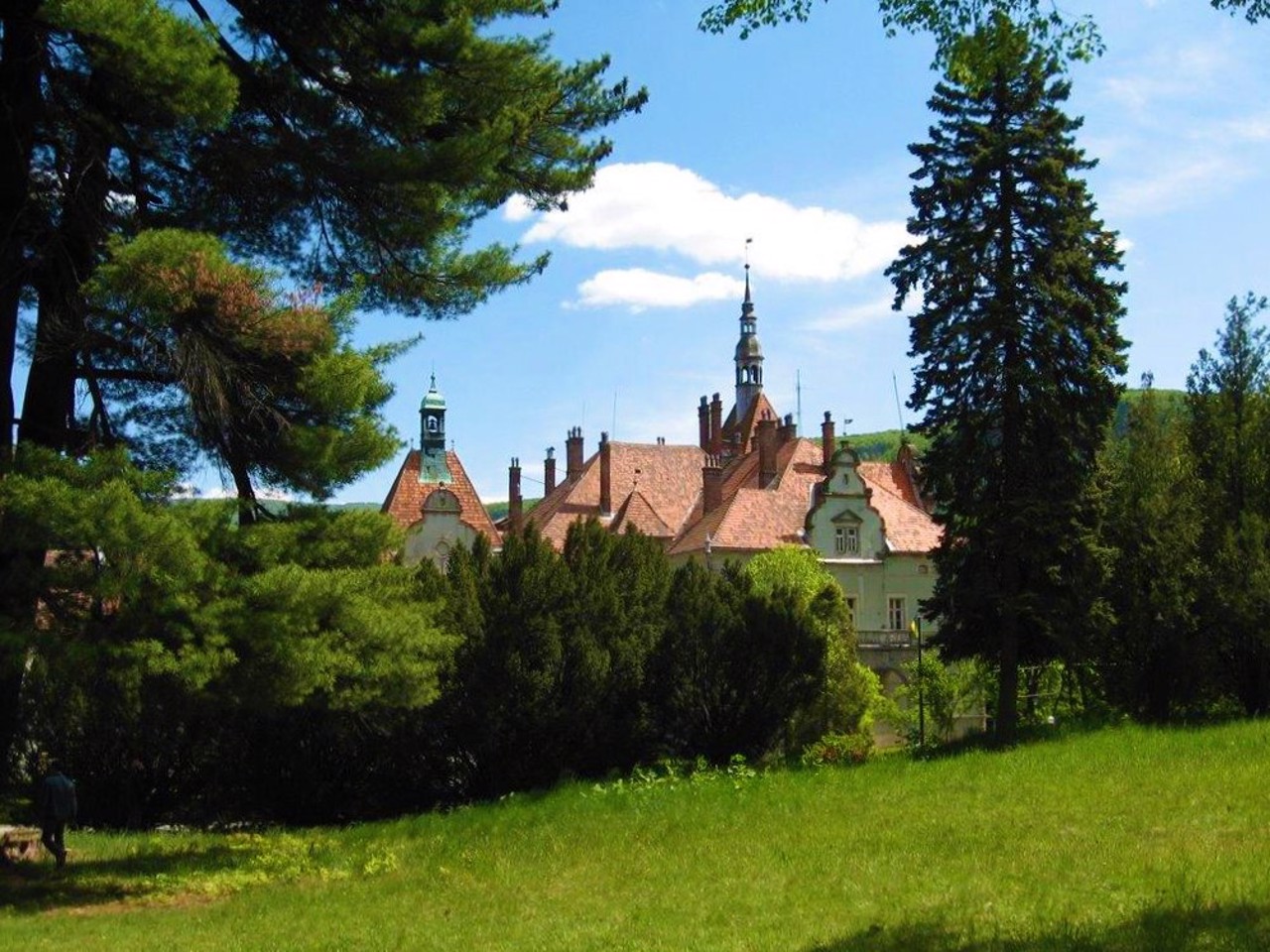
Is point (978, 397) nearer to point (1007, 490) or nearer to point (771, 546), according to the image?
point (1007, 490)

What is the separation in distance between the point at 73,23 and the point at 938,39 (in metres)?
7.16

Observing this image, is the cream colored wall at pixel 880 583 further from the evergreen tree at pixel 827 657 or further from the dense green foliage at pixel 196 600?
the dense green foliage at pixel 196 600

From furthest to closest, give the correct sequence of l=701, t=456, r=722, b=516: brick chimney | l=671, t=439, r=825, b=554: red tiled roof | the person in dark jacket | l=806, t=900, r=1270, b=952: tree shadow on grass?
1. l=701, t=456, r=722, b=516: brick chimney
2. l=671, t=439, r=825, b=554: red tiled roof
3. the person in dark jacket
4. l=806, t=900, r=1270, b=952: tree shadow on grass

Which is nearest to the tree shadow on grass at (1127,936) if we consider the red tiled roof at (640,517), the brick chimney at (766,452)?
the brick chimney at (766,452)

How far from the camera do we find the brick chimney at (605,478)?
61.2 meters

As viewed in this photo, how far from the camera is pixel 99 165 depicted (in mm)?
13609

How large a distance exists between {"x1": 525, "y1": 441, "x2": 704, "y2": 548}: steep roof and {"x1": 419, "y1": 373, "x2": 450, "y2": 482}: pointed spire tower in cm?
619

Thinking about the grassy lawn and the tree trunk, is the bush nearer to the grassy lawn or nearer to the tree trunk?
the grassy lawn

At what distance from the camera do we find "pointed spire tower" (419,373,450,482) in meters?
53.8

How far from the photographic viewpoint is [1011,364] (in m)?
23.2

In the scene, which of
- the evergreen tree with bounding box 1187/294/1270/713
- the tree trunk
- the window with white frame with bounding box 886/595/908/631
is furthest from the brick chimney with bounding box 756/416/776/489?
the tree trunk

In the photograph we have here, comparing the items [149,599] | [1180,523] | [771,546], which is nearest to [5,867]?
[149,599]

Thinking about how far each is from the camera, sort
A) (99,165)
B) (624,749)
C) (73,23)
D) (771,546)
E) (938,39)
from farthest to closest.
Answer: (771,546), (624,749), (99,165), (73,23), (938,39)

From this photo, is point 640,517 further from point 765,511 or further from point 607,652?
point 607,652
